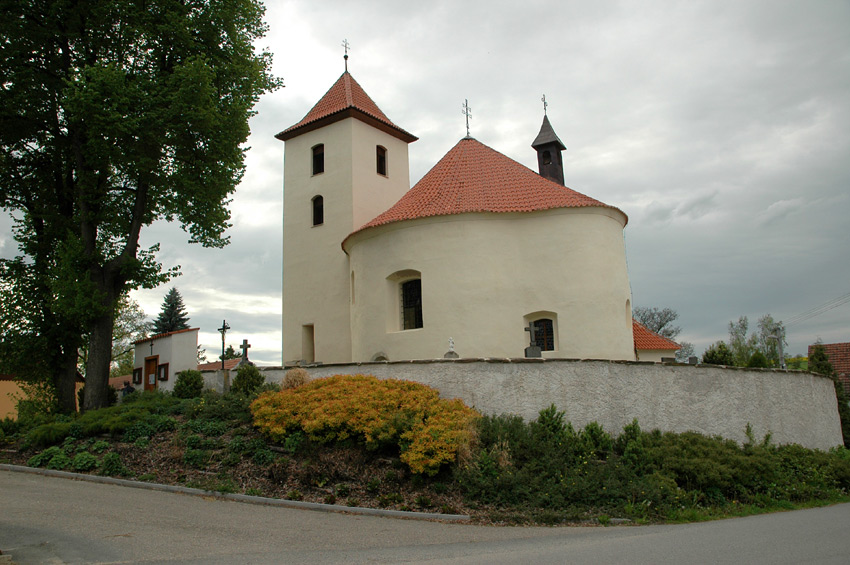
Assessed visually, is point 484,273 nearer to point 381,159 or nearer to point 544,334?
point 544,334

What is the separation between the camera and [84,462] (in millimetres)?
12438

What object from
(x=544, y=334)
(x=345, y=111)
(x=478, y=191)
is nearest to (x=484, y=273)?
(x=544, y=334)

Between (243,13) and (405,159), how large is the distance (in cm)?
1053

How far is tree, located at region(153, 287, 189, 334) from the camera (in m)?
44.1

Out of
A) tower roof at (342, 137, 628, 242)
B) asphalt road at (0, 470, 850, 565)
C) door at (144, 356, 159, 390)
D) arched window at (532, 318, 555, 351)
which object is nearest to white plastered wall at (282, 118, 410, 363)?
tower roof at (342, 137, 628, 242)

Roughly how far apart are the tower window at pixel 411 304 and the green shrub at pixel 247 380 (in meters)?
5.46

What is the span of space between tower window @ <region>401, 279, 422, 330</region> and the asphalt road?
10352mm

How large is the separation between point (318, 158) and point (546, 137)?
15.1 meters

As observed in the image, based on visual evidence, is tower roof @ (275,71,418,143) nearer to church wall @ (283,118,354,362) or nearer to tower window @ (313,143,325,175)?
church wall @ (283,118,354,362)

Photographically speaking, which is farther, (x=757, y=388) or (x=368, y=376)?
(x=757, y=388)


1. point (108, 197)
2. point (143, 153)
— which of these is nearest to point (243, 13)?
point (143, 153)

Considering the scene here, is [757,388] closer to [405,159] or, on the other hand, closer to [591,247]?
[591,247]

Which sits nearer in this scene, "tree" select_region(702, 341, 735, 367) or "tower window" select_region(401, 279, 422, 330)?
"tower window" select_region(401, 279, 422, 330)

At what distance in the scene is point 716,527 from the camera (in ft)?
33.0
